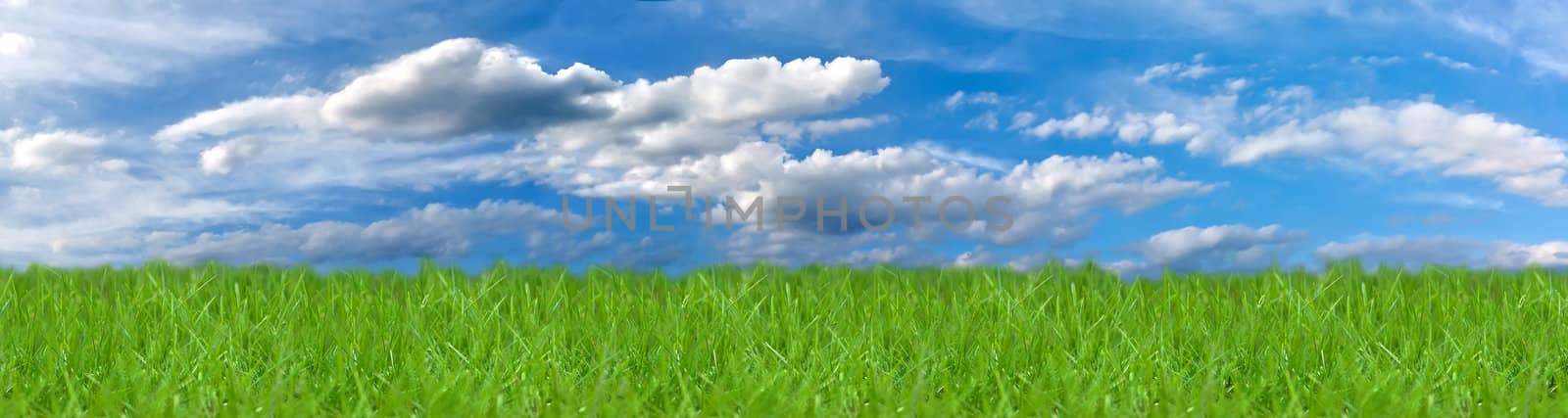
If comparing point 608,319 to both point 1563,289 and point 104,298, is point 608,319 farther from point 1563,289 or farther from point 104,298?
point 1563,289

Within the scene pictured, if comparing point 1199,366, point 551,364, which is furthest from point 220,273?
point 1199,366

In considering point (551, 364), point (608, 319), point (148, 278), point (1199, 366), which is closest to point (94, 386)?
point (551, 364)

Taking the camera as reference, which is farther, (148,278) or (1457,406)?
(148,278)

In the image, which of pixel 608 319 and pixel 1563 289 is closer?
pixel 608 319

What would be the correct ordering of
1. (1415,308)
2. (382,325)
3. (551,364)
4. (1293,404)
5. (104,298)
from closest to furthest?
(1293,404), (551,364), (382,325), (1415,308), (104,298)

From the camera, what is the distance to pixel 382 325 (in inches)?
226

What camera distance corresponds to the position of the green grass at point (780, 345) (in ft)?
14.5

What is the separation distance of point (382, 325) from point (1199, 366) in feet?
11.6

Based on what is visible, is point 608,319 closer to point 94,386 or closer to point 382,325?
point 382,325

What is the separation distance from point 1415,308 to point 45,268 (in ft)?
26.0

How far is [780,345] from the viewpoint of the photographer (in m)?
5.33

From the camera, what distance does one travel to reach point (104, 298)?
698cm

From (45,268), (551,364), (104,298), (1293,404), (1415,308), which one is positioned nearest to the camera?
(1293,404)

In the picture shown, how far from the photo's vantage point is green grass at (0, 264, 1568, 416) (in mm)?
4410
